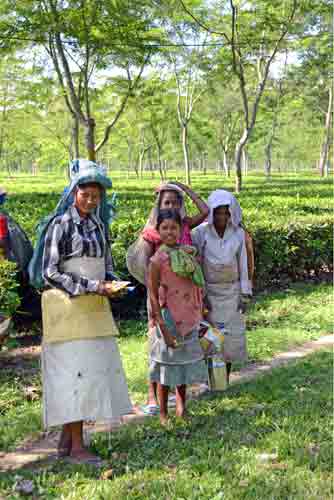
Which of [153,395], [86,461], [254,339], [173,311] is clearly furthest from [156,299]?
[254,339]

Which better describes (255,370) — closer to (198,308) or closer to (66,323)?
(198,308)

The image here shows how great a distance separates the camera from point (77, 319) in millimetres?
2949

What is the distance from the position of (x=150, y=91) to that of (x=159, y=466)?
20.8 m

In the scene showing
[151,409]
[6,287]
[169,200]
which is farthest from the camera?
[6,287]

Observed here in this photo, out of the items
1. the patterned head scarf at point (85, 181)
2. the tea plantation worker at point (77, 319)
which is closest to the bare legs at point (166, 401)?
the tea plantation worker at point (77, 319)

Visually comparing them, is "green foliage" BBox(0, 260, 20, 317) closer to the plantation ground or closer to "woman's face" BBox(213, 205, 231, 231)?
the plantation ground

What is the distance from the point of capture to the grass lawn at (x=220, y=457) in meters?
2.56

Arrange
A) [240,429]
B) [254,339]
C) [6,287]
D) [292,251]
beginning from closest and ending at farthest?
[240,429], [6,287], [254,339], [292,251]

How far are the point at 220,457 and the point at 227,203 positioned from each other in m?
1.74

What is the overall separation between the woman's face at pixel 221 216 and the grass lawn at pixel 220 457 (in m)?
1.28

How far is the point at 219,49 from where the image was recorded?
18438 mm

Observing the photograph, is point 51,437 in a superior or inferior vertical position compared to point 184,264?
inferior

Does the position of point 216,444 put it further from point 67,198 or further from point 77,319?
point 67,198

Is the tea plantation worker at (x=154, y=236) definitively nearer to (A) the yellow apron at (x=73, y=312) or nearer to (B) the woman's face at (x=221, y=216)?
(B) the woman's face at (x=221, y=216)
